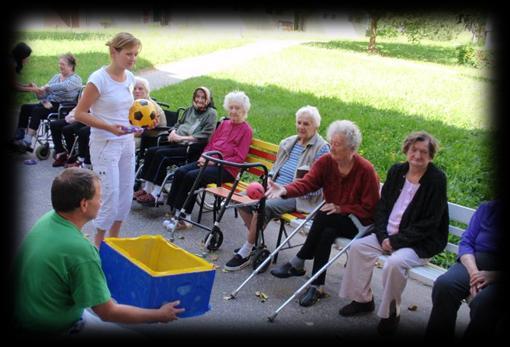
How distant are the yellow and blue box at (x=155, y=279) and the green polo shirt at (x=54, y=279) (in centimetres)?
61

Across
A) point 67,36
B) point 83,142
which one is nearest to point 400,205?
point 83,142

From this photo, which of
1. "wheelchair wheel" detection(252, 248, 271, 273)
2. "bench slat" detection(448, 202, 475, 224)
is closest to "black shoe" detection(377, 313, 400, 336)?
"bench slat" detection(448, 202, 475, 224)

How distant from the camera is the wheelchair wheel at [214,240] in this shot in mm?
5680

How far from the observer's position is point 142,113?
273 inches

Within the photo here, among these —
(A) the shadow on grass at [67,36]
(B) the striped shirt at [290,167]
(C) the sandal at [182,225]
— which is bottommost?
(C) the sandal at [182,225]

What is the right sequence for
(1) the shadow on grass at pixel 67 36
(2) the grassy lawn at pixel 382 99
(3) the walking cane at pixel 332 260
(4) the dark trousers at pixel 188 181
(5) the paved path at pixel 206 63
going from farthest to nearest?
(1) the shadow on grass at pixel 67 36
(5) the paved path at pixel 206 63
(2) the grassy lawn at pixel 382 99
(4) the dark trousers at pixel 188 181
(3) the walking cane at pixel 332 260

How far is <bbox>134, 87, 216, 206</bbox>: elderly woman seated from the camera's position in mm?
6793

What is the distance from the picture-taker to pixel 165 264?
12.7 ft

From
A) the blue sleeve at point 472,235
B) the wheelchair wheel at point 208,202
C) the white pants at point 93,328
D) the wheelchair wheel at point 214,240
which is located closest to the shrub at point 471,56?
the wheelchair wheel at point 208,202

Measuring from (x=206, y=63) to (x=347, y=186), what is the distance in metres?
15.9

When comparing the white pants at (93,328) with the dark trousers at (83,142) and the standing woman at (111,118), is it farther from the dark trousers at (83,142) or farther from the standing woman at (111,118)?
the dark trousers at (83,142)

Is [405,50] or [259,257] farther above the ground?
[405,50]

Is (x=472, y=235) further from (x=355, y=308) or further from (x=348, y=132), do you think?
(x=348, y=132)

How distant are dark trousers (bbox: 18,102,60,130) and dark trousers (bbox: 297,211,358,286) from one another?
5524mm
